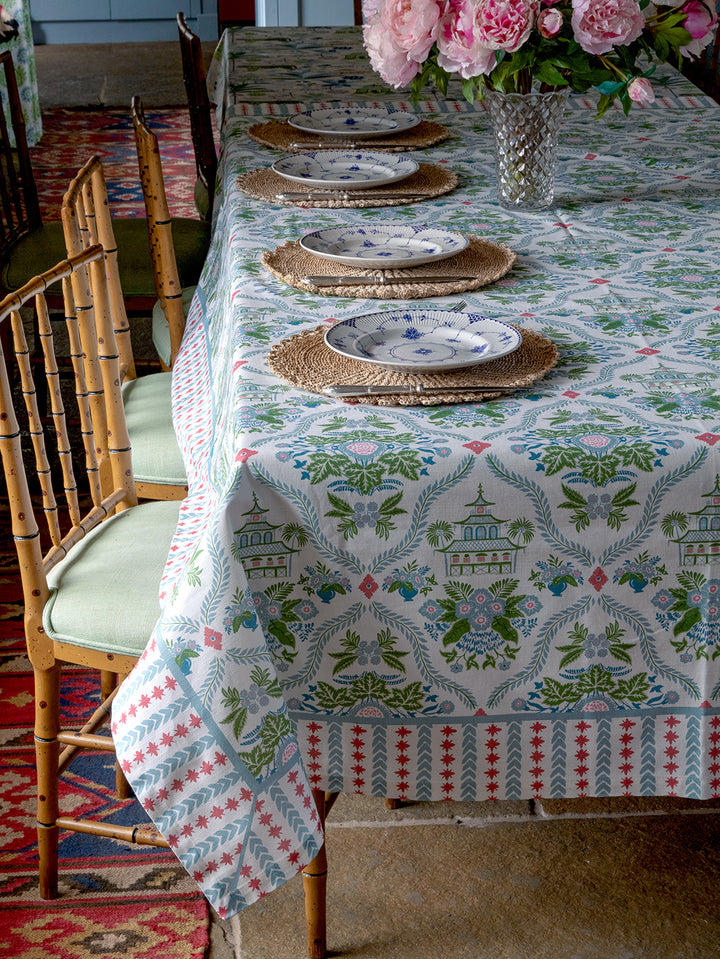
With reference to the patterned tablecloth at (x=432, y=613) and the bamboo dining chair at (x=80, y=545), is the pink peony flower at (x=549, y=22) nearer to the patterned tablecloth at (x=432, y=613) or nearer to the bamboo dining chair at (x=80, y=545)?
the patterned tablecloth at (x=432, y=613)

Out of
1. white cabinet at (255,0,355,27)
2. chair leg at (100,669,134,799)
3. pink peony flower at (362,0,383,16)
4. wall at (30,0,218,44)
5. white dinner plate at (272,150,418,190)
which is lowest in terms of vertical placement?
chair leg at (100,669,134,799)

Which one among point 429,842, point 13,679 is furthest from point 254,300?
point 13,679

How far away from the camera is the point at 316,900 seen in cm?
130

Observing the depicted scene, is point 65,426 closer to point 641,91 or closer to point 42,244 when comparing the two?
point 641,91

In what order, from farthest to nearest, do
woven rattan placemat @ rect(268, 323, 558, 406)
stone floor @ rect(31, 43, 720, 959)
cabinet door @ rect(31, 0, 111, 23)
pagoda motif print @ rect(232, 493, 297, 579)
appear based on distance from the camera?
cabinet door @ rect(31, 0, 111, 23) → stone floor @ rect(31, 43, 720, 959) → woven rattan placemat @ rect(268, 323, 558, 406) → pagoda motif print @ rect(232, 493, 297, 579)

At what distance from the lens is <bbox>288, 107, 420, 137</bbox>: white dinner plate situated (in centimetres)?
213

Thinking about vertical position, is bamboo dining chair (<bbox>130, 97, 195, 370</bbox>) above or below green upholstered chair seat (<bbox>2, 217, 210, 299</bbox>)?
above

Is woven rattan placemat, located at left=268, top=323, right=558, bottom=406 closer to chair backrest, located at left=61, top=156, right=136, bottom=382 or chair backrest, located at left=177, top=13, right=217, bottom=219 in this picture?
chair backrest, located at left=61, top=156, right=136, bottom=382

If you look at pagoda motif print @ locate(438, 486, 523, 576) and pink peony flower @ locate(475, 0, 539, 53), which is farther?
pink peony flower @ locate(475, 0, 539, 53)

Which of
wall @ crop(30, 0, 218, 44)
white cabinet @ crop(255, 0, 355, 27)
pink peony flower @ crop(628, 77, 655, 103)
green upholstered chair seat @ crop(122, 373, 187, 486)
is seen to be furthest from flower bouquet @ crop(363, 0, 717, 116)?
wall @ crop(30, 0, 218, 44)

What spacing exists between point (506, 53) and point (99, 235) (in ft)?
2.32

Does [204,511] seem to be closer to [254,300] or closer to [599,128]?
[254,300]

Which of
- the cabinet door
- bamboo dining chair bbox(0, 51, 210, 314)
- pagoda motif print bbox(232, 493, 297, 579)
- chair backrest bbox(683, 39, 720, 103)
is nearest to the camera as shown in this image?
pagoda motif print bbox(232, 493, 297, 579)

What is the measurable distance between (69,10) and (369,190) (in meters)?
8.16
